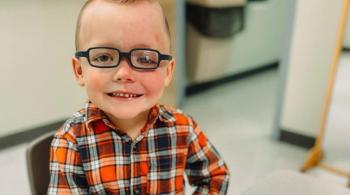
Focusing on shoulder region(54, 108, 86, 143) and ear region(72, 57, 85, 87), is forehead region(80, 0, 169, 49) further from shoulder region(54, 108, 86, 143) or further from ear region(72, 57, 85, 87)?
shoulder region(54, 108, 86, 143)

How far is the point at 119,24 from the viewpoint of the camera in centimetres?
65

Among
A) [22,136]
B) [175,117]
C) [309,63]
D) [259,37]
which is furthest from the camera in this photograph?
[259,37]

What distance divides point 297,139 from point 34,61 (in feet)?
6.07

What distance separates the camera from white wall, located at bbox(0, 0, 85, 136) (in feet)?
7.70

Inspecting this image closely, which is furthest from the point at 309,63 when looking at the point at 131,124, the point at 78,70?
the point at 78,70

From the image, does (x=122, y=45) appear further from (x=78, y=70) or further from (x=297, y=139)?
(x=297, y=139)

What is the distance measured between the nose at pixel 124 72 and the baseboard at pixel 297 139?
2174mm

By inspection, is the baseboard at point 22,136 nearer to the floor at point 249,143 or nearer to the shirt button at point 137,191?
the floor at point 249,143

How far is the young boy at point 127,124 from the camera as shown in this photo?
659mm

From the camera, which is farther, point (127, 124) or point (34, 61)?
point (34, 61)

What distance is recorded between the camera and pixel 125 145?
80 cm

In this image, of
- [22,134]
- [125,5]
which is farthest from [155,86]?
[22,134]

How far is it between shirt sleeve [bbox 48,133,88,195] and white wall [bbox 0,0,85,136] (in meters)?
1.80

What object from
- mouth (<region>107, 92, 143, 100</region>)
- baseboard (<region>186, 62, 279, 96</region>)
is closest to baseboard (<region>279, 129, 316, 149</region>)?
baseboard (<region>186, 62, 279, 96</region>)
